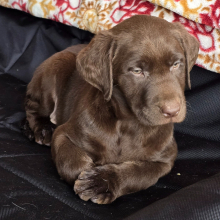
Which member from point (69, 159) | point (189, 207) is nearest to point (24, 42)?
point (69, 159)

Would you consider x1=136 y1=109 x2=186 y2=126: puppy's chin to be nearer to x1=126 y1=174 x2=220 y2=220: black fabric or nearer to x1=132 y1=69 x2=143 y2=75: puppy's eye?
x1=132 y1=69 x2=143 y2=75: puppy's eye

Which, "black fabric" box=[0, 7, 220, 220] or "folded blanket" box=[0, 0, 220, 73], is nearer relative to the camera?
"black fabric" box=[0, 7, 220, 220]

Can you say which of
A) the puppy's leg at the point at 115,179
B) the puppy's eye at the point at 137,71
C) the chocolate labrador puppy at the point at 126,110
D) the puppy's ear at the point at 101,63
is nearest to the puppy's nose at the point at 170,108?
the chocolate labrador puppy at the point at 126,110

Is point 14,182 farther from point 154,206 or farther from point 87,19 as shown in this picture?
point 87,19

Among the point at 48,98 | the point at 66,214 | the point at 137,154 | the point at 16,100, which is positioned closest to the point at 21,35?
the point at 16,100

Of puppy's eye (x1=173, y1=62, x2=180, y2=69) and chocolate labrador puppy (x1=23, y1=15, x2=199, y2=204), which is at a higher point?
puppy's eye (x1=173, y1=62, x2=180, y2=69)

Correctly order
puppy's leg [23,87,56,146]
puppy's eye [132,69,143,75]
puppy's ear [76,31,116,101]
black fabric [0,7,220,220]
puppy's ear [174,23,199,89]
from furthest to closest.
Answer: puppy's leg [23,87,56,146], puppy's ear [174,23,199,89], puppy's ear [76,31,116,101], puppy's eye [132,69,143,75], black fabric [0,7,220,220]

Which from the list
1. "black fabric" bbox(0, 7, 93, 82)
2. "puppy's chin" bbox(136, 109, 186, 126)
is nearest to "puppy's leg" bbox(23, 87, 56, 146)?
"black fabric" bbox(0, 7, 93, 82)
